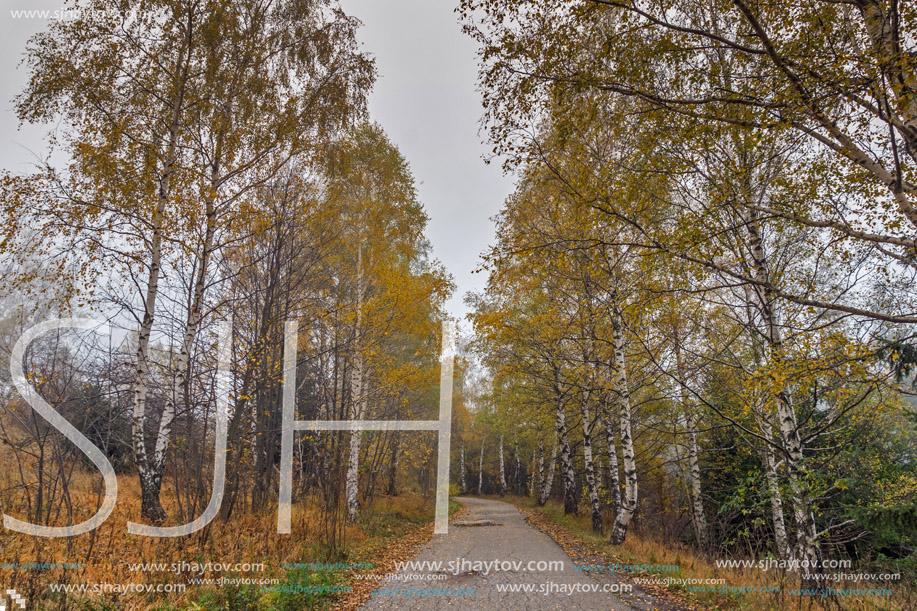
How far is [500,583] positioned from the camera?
589 cm

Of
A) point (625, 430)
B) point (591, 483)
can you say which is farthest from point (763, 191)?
point (591, 483)

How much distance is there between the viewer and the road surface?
502cm

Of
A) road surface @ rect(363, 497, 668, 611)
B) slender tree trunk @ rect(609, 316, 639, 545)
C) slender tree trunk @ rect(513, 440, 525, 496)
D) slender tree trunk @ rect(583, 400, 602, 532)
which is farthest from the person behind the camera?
slender tree trunk @ rect(513, 440, 525, 496)

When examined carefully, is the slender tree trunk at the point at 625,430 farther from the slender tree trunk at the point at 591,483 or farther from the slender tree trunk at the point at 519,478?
the slender tree trunk at the point at 519,478

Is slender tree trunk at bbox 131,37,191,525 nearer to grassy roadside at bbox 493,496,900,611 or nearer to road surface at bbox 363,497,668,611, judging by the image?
road surface at bbox 363,497,668,611

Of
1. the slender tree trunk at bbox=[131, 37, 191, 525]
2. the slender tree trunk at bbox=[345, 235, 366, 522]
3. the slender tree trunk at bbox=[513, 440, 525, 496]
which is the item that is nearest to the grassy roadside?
Answer: the slender tree trunk at bbox=[345, 235, 366, 522]

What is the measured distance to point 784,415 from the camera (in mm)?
5277

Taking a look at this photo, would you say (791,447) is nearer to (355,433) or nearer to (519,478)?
(355,433)

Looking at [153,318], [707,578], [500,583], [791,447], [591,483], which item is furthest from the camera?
[591,483]

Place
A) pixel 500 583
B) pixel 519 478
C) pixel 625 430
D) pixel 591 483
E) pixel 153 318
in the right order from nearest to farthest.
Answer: pixel 500 583
pixel 153 318
pixel 625 430
pixel 591 483
pixel 519 478

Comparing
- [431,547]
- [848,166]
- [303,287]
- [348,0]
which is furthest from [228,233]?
[848,166]

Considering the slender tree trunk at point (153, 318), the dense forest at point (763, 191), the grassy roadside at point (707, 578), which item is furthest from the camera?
the slender tree trunk at point (153, 318)

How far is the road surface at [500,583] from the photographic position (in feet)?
16.5

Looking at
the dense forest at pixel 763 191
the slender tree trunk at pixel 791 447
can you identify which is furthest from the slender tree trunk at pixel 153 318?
the slender tree trunk at pixel 791 447
